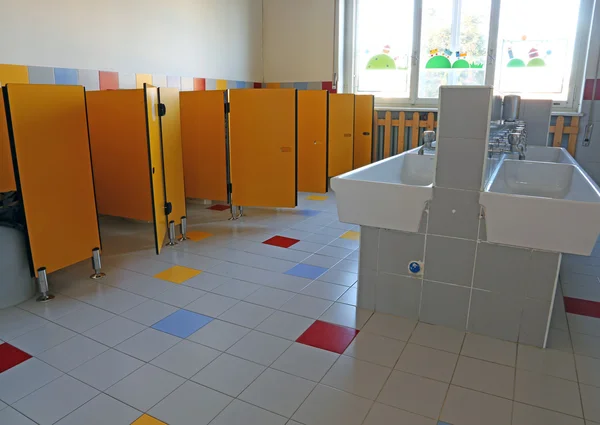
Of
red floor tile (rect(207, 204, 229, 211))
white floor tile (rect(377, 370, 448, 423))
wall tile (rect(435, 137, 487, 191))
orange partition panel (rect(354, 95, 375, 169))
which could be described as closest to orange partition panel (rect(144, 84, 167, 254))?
red floor tile (rect(207, 204, 229, 211))

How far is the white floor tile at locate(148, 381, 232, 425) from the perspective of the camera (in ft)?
4.95

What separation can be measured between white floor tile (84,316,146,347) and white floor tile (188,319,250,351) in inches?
11.3

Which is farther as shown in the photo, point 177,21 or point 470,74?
point 470,74

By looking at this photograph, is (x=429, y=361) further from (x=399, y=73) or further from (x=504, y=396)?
(x=399, y=73)

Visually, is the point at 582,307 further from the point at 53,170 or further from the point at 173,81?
the point at 173,81

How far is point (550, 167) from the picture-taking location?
2.52 metres

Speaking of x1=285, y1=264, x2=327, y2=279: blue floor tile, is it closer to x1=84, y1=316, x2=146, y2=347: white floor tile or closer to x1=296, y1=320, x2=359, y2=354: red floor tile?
x1=296, y1=320, x2=359, y2=354: red floor tile

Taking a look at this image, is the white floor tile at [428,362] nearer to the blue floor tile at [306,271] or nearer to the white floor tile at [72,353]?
the blue floor tile at [306,271]

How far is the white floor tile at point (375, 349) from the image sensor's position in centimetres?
185

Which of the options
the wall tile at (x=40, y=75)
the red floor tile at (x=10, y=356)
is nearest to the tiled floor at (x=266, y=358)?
the red floor tile at (x=10, y=356)

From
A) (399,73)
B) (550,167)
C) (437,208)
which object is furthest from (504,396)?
(399,73)

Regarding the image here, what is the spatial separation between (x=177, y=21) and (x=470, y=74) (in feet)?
10.5

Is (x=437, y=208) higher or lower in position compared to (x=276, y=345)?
higher

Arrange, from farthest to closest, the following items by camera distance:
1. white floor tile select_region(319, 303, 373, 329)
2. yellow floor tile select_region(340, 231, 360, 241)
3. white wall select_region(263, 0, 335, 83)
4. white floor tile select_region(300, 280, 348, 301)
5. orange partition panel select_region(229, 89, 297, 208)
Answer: white wall select_region(263, 0, 335, 83) → orange partition panel select_region(229, 89, 297, 208) → yellow floor tile select_region(340, 231, 360, 241) → white floor tile select_region(300, 280, 348, 301) → white floor tile select_region(319, 303, 373, 329)
